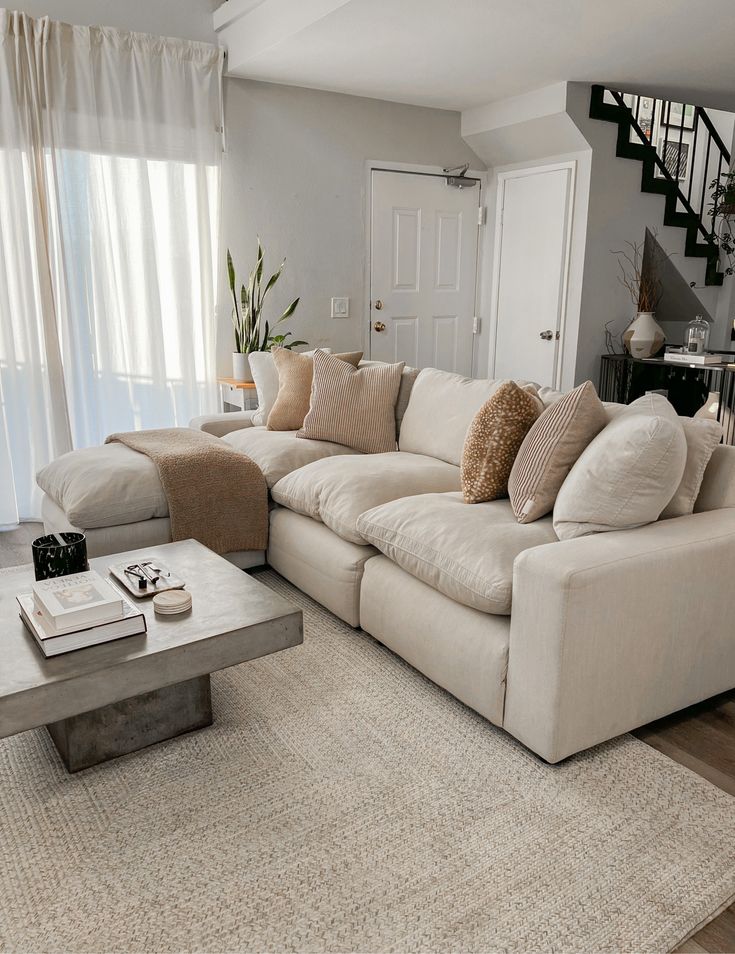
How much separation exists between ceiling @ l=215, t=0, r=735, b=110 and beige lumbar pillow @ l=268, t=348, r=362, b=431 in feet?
5.12

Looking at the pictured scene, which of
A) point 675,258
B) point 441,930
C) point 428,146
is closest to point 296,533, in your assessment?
point 441,930

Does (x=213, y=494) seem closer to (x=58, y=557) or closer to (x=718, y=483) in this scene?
(x=58, y=557)

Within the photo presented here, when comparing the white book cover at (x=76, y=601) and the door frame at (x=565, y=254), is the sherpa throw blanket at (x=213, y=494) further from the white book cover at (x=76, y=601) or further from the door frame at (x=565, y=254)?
the door frame at (x=565, y=254)

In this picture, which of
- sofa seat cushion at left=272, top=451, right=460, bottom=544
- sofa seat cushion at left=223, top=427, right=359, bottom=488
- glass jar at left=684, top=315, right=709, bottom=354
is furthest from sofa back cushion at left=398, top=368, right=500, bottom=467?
glass jar at left=684, top=315, right=709, bottom=354

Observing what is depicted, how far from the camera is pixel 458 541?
226cm

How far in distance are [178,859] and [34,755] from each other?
626 mm

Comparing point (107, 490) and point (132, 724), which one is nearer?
point (132, 724)

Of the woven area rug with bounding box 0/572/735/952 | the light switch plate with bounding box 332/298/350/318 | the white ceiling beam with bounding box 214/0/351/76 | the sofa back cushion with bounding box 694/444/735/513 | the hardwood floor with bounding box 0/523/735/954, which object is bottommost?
the hardwood floor with bounding box 0/523/735/954

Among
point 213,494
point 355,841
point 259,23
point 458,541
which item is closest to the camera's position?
point 355,841

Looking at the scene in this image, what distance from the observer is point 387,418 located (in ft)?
11.7

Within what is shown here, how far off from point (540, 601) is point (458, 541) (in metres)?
0.41

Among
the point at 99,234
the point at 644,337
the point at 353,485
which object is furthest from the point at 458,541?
the point at 644,337

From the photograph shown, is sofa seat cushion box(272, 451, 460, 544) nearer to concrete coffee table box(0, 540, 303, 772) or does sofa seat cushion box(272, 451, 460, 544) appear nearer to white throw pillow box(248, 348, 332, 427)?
concrete coffee table box(0, 540, 303, 772)

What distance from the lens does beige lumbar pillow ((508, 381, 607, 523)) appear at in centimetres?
227
